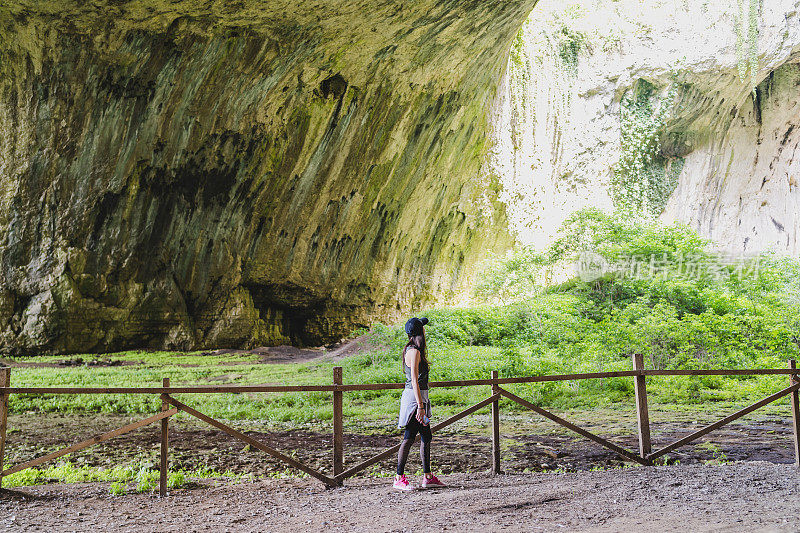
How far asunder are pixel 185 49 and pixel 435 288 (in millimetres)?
12284

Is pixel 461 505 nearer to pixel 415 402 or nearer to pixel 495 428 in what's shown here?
pixel 415 402

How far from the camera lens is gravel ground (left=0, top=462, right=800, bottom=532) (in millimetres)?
3594

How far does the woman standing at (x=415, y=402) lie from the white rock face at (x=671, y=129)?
58.8 ft

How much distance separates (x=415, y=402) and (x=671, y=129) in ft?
74.5

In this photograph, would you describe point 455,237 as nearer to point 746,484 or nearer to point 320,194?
point 320,194

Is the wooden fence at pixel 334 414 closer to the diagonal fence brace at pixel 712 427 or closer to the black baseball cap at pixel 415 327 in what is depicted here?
the diagonal fence brace at pixel 712 427

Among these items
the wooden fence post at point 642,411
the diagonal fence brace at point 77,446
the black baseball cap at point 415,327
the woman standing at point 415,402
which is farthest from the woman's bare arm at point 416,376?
the wooden fence post at point 642,411

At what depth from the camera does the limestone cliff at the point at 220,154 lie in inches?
518

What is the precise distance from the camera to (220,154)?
15.8m

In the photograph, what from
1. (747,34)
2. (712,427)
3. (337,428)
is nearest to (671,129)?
(747,34)

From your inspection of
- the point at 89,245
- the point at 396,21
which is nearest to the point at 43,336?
the point at 89,245

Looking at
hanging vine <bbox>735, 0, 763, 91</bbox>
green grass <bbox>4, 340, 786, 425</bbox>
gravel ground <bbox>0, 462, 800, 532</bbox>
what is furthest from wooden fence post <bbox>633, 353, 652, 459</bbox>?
hanging vine <bbox>735, 0, 763, 91</bbox>

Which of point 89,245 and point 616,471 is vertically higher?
point 89,245

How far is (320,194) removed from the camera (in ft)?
58.7
